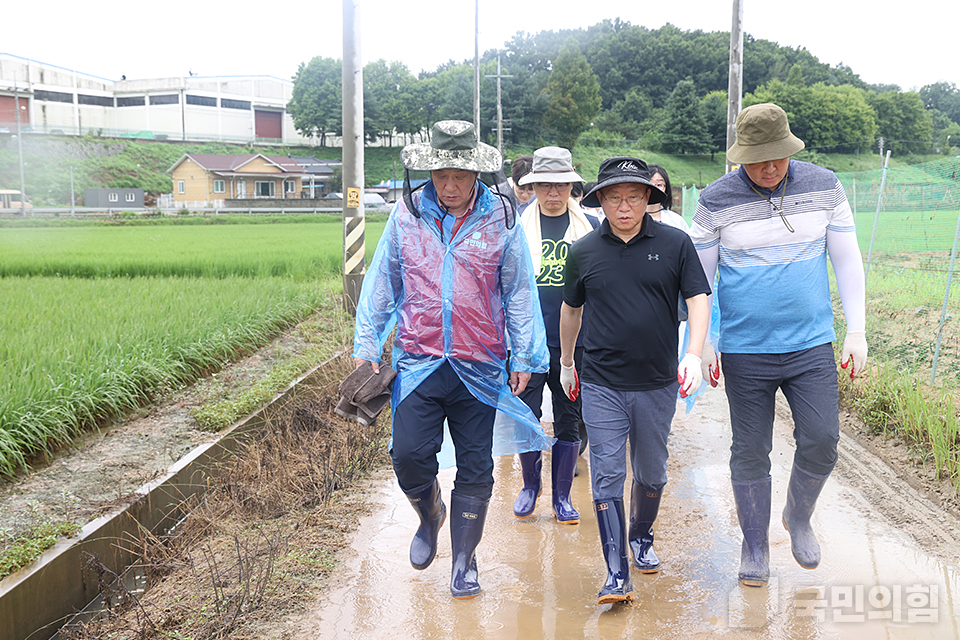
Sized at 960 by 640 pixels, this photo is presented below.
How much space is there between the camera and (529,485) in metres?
4.79

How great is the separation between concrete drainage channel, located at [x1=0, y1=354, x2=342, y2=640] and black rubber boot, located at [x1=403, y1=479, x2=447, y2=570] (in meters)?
1.60

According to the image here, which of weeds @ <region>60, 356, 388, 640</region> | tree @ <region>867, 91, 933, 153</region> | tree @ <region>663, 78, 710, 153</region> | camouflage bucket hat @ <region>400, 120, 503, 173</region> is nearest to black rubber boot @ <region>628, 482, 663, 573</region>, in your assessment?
weeds @ <region>60, 356, 388, 640</region>

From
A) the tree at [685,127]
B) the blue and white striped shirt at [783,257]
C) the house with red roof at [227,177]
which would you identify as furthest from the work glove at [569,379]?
the tree at [685,127]

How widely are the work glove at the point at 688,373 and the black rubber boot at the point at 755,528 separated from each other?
0.63 metres

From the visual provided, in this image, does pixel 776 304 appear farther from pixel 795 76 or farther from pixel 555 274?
pixel 795 76

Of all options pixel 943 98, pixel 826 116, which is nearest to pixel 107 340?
pixel 826 116

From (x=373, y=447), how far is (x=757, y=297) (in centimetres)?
324

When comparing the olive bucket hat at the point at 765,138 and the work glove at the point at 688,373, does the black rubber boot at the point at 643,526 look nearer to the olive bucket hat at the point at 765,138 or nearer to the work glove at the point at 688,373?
the work glove at the point at 688,373

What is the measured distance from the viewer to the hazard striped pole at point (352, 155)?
10.1 metres

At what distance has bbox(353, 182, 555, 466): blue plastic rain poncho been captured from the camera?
11.8 feet

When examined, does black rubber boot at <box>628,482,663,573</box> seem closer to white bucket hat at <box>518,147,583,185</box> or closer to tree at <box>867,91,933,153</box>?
white bucket hat at <box>518,147,583,185</box>

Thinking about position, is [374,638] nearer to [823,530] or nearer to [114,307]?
[823,530]

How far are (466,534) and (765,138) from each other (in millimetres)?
2209

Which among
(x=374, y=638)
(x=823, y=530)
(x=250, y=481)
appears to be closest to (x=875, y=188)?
(x=823, y=530)
